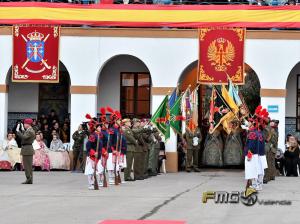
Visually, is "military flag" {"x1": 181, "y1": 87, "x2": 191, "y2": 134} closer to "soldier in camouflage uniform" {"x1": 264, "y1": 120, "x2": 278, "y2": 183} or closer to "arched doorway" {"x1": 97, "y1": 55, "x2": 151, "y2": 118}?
"arched doorway" {"x1": 97, "y1": 55, "x2": 151, "y2": 118}

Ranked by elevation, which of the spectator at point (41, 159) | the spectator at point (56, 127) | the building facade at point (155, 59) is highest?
the building facade at point (155, 59)

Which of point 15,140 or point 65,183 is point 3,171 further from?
point 65,183

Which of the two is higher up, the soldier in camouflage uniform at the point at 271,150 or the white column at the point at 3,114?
the white column at the point at 3,114

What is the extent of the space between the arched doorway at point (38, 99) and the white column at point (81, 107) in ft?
7.38

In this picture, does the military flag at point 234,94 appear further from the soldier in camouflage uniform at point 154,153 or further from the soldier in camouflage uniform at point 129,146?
the soldier in camouflage uniform at point 129,146

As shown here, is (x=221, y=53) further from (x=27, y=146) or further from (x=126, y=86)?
(x=27, y=146)

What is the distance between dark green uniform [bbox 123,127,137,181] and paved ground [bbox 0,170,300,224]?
766 mm

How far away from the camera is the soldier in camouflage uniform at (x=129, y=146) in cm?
2836

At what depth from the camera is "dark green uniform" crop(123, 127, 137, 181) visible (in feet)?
93.0

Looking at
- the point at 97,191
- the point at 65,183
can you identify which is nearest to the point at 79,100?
the point at 65,183

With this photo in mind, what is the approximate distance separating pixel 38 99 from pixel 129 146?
28.6 ft

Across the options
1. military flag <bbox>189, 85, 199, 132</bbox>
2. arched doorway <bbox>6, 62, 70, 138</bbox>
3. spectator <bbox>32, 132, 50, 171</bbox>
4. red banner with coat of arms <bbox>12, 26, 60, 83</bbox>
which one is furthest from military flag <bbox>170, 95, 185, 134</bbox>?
arched doorway <bbox>6, 62, 70, 138</bbox>

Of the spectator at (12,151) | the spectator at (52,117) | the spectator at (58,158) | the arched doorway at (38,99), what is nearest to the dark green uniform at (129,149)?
the spectator at (58,158)

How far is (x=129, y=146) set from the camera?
28703mm
